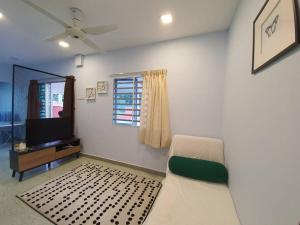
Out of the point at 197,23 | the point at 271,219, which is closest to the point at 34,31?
the point at 197,23

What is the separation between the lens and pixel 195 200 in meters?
1.49

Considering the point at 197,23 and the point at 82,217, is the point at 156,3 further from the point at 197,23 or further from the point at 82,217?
the point at 82,217

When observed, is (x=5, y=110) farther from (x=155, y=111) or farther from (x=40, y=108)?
(x=155, y=111)

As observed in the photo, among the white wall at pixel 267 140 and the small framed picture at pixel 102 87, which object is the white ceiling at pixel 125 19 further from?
the small framed picture at pixel 102 87

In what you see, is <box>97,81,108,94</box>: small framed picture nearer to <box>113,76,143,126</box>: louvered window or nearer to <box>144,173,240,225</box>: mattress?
<box>113,76,143,126</box>: louvered window

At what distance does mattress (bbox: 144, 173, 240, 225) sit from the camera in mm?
1219

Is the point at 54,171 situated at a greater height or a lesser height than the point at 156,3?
lesser

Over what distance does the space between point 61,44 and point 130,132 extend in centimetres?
243

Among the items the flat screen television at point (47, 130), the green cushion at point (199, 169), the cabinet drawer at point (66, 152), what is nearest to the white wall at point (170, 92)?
the cabinet drawer at point (66, 152)

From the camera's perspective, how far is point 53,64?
13.9 ft

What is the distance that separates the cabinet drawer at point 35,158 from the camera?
2457mm

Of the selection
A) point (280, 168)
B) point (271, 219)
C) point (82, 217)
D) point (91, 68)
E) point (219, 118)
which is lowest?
point (82, 217)

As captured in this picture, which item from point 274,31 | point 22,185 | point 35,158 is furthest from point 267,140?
point 35,158

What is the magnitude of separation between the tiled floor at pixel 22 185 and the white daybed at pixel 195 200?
3.37 feet
